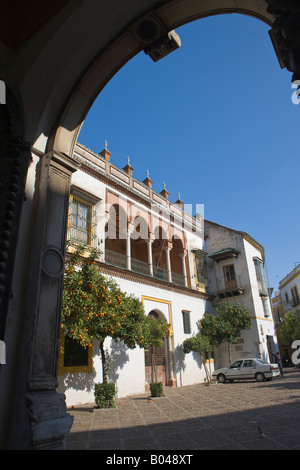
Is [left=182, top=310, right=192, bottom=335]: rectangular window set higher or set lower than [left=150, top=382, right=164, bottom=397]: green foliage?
higher

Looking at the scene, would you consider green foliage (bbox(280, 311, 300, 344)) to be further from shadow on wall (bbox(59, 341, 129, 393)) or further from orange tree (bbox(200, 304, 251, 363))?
shadow on wall (bbox(59, 341, 129, 393))

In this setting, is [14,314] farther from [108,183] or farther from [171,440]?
[108,183]

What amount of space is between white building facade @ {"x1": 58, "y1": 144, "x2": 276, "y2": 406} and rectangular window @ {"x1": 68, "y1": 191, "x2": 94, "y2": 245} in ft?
0.13

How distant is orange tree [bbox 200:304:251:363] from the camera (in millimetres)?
17109

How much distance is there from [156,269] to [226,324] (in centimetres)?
482

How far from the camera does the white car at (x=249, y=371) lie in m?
15.3

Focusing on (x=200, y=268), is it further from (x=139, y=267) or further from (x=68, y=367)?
(x=68, y=367)

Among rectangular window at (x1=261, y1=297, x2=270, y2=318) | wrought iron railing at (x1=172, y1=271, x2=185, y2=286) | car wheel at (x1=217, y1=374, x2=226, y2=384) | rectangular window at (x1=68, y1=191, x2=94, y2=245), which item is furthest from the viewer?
rectangular window at (x1=261, y1=297, x2=270, y2=318)

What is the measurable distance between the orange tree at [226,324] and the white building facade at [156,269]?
2.36 ft

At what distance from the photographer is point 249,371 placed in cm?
1573

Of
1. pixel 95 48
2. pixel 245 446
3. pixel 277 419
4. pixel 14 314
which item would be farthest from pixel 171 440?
pixel 95 48

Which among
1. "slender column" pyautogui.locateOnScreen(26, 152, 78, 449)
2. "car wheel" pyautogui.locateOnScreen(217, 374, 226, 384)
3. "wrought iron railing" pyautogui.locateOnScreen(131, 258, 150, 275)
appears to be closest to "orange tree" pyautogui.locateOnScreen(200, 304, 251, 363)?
"car wheel" pyautogui.locateOnScreen(217, 374, 226, 384)

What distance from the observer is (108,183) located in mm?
14000

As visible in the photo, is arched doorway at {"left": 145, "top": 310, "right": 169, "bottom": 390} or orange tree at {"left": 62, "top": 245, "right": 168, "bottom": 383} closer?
orange tree at {"left": 62, "top": 245, "right": 168, "bottom": 383}
